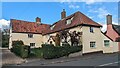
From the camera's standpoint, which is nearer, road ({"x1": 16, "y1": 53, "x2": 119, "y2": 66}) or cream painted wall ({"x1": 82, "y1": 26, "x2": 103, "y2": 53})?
road ({"x1": 16, "y1": 53, "x2": 119, "y2": 66})

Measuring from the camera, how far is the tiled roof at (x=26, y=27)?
46319 millimetres

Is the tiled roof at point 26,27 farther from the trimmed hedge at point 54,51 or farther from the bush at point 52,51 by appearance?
the trimmed hedge at point 54,51

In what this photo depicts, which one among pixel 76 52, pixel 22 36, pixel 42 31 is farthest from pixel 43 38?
pixel 76 52

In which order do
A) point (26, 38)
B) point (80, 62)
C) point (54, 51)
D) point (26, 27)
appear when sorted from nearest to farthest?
1. point (80, 62)
2. point (54, 51)
3. point (26, 38)
4. point (26, 27)

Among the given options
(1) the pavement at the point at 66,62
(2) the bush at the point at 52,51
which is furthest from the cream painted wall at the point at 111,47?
(1) the pavement at the point at 66,62

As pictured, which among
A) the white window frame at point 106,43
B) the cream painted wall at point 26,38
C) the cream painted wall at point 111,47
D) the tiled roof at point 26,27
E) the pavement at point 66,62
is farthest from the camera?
the tiled roof at point 26,27

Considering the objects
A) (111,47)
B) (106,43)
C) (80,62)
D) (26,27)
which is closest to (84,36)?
(106,43)

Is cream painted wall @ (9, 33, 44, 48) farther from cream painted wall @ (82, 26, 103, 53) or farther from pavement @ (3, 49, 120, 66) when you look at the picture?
pavement @ (3, 49, 120, 66)

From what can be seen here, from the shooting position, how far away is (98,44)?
1323 inches

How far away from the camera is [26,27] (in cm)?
4853

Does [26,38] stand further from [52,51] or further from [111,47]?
[52,51]

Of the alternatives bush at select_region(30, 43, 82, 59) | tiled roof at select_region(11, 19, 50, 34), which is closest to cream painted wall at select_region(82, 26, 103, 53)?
bush at select_region(30, 43, 82, 59)

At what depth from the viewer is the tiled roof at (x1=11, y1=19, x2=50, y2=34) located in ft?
152

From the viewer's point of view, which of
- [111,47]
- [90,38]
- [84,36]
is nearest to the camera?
[84,36]
